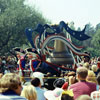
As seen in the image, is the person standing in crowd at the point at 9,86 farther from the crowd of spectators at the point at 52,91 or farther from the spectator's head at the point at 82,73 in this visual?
the spectator's head at the point at 82,73

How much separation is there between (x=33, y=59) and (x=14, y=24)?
2385cm

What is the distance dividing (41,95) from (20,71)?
38.8 feet

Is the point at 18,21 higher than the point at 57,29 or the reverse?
higher

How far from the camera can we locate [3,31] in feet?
136

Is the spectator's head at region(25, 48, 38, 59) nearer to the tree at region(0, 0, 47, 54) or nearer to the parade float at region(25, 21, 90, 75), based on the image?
the parade float at region(25, 21, 90, 75)

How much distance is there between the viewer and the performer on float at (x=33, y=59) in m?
17.7

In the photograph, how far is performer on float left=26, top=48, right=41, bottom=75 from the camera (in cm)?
Result: 1766

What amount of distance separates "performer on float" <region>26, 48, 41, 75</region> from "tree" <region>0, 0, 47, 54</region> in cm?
2297

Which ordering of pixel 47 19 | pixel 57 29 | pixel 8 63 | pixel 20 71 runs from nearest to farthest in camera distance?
pixel 20 71 < pixel 57 29 < pixel 8 63 < pixel 47 19

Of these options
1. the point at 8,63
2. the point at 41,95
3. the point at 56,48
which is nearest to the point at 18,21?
the point at 8,63

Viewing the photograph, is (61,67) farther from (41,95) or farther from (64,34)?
(41,95)

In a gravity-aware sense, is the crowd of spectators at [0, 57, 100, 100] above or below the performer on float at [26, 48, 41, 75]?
below

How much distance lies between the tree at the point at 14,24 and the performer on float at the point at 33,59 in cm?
2297

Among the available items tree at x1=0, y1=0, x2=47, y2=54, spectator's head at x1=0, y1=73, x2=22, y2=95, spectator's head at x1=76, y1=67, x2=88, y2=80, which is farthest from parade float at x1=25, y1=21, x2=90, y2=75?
tree at x1=0, y1=0, x2=47, y2=54
